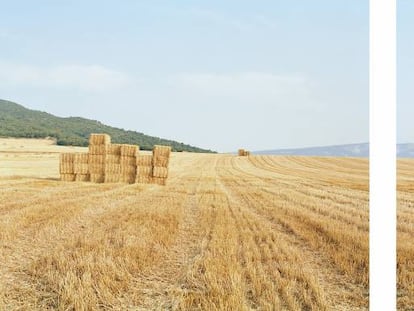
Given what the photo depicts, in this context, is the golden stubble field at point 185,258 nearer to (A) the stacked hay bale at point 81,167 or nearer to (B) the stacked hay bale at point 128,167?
(B) the stacked hay bale at point 128,167

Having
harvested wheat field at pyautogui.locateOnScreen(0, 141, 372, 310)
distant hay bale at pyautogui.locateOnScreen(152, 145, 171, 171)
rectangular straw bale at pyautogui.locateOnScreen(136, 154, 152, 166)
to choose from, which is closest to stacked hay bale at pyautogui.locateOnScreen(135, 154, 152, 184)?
rectangular straw bale at pyautogui.locateOnScreen(136, 154, 152, 166)

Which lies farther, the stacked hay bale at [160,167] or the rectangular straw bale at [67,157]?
the rectangular straw bale at [67,157]

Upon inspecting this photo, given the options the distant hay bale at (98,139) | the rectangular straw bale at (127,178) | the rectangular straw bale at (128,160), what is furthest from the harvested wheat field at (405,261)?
the distant hay bale at (98,139)

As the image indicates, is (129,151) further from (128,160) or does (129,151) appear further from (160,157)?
(160,157)

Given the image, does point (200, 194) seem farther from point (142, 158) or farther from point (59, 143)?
point (59, 143)

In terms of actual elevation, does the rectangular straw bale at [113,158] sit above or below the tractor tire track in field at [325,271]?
above

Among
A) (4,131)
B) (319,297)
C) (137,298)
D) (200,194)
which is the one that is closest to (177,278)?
(137,298)

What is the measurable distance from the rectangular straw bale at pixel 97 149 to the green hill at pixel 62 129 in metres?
55.0

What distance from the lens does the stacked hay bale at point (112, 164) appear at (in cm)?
1877

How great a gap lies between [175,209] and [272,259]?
475 cm

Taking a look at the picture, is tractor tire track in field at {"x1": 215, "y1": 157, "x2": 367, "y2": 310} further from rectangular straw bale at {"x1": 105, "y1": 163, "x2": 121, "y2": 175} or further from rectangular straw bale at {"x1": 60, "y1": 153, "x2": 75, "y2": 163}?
rectangular straw bale at {"x1": 60, "y1": 153, "x2": 75, "y2": 163}

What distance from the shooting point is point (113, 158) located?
62.2ft

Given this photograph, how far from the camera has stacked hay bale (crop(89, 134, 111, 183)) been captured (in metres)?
19.0

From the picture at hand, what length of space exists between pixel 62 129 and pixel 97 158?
91835 millimetres
